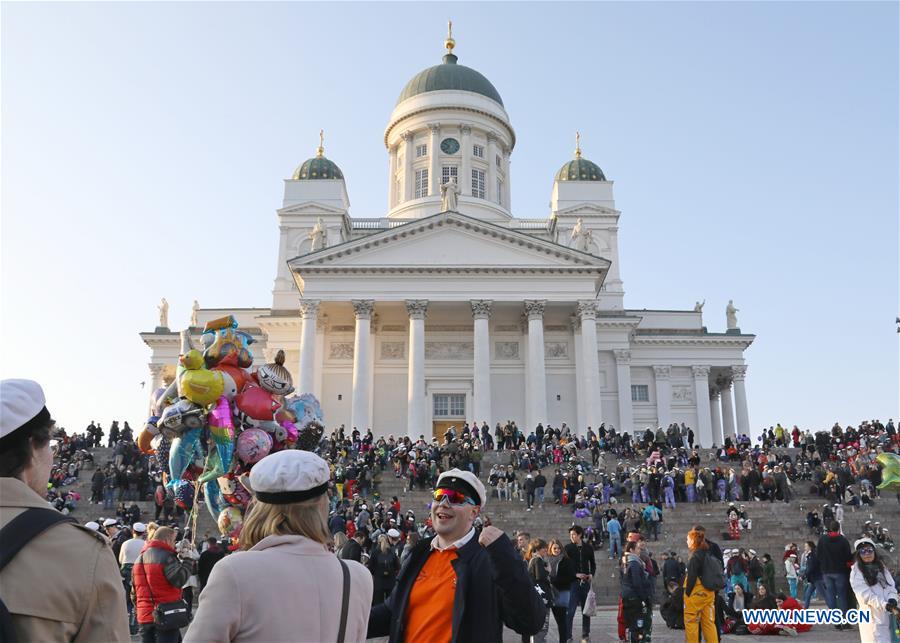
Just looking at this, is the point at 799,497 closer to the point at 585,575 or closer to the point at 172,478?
the point at 585,575

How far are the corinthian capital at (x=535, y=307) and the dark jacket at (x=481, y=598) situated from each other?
36770 mm

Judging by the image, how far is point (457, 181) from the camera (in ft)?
188

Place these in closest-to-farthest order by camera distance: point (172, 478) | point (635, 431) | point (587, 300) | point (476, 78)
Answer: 1. point (172, 478)
2. point (587, 300)
3. point (635, 431)
4. point (476, 78)

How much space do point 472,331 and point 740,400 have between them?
17709mm

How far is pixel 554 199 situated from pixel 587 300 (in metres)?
15.0

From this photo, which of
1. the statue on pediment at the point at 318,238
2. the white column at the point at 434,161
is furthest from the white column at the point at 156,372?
the white column at the point at 434,161

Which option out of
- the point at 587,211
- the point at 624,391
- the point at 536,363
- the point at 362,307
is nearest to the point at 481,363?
the point at 536,363

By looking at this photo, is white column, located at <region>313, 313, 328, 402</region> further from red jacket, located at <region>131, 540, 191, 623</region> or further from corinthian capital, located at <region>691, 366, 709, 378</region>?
red jacket, located at <region>131, 540, 191, 623</region>

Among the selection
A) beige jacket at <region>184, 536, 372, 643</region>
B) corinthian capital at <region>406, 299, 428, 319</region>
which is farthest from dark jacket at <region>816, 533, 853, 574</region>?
corinthian capital at <region>406, 299, 428, 319</region>

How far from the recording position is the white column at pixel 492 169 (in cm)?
5803

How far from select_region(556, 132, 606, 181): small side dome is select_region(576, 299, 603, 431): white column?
53.2 ft

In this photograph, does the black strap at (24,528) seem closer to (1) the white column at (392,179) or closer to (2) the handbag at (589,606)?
(2) the handbag at (589,606)

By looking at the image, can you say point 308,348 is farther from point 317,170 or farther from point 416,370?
point 317,170

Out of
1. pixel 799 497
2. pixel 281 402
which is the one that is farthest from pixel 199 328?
pixel 281 402
